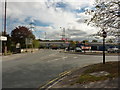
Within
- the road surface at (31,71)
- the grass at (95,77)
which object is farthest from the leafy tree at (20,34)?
the grass at (95,77)

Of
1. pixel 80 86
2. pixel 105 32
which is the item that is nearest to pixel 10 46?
pixel 105 32

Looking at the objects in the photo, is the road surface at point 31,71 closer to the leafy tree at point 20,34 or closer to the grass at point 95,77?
the grass at point 95,77

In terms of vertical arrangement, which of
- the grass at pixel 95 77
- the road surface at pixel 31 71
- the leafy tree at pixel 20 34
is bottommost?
the road surface at pixel 31 71

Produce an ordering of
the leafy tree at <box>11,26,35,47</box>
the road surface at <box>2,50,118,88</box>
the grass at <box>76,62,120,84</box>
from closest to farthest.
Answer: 1. the grass at <box>76,62,120,84</box>
2. the road surface at <box>2,50,118,88</box>
3. the leafy tree at <box>11,26,35,47</box>

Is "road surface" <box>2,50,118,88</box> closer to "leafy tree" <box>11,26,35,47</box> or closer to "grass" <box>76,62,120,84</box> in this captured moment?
"grass" <box>76,62,120,84</box>

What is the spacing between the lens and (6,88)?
6895 mm

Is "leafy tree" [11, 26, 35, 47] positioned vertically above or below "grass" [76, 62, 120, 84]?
above

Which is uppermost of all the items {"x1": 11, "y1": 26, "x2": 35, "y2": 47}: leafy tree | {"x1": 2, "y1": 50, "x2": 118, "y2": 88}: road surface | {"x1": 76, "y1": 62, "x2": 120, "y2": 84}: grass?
{"x1": 11, "y1": 26, "x2": 35, "y2": 47}: leafy tree

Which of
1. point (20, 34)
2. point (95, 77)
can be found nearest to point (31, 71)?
point (95, 77)

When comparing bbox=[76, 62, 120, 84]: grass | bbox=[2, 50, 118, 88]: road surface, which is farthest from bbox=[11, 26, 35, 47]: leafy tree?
bbox=[76, 62, 120, 84]: grass

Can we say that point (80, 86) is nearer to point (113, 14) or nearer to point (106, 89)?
point (106, 89)

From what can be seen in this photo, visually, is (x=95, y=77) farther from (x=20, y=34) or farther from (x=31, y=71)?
(x=20, y=34)

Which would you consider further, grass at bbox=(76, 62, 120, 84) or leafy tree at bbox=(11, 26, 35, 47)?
leafy tree at bbox=(11, 26, 35, 47)

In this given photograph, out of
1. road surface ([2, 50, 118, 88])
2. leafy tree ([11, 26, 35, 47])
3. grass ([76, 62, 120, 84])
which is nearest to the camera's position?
grass ([76, 62, 120, 84])
